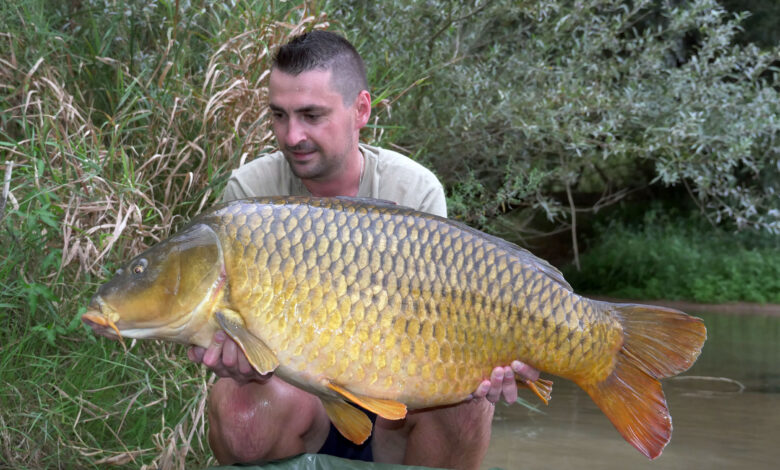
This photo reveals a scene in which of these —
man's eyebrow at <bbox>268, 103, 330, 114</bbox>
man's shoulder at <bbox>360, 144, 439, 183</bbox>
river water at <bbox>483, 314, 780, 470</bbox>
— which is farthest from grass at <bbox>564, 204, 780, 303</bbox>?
man's eyebrow at <bbox>268, 103, 330, 114</bbox>

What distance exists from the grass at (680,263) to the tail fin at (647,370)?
496cm

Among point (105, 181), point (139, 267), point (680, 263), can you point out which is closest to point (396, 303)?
point (139, 267)

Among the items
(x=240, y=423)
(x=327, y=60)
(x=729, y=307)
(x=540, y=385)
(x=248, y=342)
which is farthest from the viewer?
(x=729, y=307)

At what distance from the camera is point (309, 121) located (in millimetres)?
2006

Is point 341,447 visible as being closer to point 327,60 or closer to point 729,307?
point 327,60

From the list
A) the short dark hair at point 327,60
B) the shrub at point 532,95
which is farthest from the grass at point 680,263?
the short dark hair at point 327,60

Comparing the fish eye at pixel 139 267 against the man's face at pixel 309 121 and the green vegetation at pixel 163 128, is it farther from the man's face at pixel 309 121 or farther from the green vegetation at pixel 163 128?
the green vegetation at pixel 163 128

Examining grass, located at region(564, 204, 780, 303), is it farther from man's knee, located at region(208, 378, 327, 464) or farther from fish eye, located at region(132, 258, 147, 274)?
fish eye, located at region(132, 258, 147, 274)

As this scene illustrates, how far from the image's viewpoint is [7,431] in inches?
87.1

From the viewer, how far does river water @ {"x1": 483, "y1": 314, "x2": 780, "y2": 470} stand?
270cm

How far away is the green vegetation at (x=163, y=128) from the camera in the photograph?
2352 millimetres

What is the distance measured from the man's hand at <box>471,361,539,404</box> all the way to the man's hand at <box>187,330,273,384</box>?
396 millimetres

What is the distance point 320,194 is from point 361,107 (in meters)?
0.22

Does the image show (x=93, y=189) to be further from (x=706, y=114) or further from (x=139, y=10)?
(x=706, y=114)
